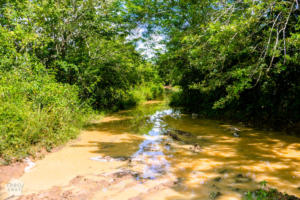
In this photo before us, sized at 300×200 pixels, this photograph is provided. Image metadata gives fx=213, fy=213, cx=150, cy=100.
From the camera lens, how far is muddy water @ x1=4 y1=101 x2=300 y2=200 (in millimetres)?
3441

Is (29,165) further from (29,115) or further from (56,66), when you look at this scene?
(56,66)

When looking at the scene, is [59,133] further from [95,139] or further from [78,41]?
[78,41]

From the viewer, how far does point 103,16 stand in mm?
9875

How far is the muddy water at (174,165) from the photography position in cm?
344

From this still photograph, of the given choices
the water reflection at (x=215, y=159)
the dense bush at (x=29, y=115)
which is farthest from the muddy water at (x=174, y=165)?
the dense bush at (x=29, y=115)

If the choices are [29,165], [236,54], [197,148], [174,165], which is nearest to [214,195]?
[174,165]

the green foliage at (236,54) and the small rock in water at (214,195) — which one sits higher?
the green foliage at (236,54)

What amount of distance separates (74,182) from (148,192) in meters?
1.35

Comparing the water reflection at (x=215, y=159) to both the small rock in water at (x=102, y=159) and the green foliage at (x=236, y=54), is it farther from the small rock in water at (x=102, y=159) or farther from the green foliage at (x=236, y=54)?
the green foliage at (x=236, y=54)

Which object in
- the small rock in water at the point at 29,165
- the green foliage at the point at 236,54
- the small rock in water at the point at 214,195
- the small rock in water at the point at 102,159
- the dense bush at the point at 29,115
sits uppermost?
the green foliage at the point at 236,54

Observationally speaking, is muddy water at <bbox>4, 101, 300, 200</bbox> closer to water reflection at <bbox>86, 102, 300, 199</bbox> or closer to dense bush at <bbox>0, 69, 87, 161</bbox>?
water reflection at <bbox>86, 102, 300, 199</bbox>

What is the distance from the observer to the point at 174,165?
452cm

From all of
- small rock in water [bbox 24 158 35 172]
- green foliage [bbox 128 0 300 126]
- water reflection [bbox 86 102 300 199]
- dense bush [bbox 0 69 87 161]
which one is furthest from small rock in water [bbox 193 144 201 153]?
small rock in water [bbox 24 158 35 172]

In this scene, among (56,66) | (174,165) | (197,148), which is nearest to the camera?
(174,165)
